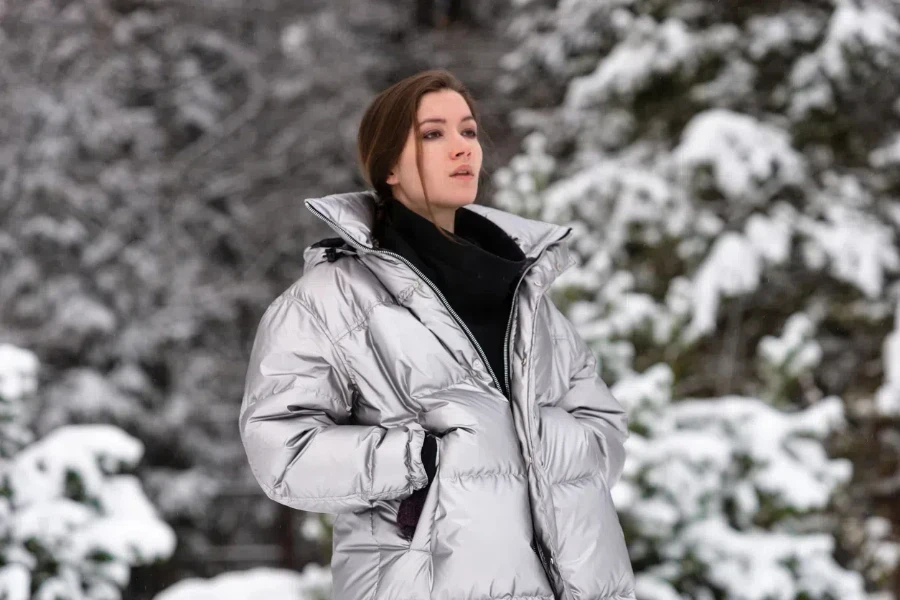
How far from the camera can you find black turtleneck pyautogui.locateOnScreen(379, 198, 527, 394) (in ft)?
5.64

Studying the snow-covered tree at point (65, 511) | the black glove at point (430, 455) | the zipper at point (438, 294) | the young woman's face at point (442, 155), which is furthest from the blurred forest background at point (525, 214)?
the black glove at point (430, 455)

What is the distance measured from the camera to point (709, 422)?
13.5 ft

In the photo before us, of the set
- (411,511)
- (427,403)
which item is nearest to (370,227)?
(427,403)

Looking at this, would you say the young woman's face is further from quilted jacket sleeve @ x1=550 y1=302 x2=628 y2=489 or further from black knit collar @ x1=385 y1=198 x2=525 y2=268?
quilted jacket sleeve @ x1=550 y1=302 x2=628 y2=489

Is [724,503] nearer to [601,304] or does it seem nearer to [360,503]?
[601,304]

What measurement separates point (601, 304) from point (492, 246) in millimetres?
2289

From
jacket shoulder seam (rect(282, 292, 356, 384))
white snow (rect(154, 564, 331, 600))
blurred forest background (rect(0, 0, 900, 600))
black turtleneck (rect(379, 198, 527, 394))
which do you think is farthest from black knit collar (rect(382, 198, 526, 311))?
white snow (rect(154, 564, 331, 600))

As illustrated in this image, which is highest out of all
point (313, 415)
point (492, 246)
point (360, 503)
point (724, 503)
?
point (492, 246)

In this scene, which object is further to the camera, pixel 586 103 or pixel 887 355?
pixel 586 103

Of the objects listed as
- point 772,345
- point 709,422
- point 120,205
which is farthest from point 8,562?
point 120,205

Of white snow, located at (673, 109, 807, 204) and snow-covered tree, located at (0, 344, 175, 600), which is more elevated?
white snow, located at (673, 109, 807, 204)

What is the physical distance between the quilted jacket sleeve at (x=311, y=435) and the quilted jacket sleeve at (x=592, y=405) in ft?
1.46

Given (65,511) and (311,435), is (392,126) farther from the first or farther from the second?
(65,511)

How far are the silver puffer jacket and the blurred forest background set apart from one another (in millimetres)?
518
